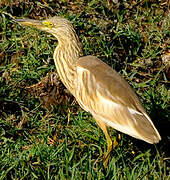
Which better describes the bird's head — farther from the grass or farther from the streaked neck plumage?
the grass

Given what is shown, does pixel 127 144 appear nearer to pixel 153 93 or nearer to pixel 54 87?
pixel 153 93

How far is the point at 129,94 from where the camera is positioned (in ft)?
11.5

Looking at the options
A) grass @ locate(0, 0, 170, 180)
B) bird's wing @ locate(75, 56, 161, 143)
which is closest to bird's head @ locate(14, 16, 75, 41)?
bird's wing @ locate(75, 56, 161, 143)

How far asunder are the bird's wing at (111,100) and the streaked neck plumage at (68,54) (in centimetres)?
9

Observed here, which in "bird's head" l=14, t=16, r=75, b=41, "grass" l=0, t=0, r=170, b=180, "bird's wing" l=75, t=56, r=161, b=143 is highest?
"bird's head" l=14, t=16, r=75, b=41

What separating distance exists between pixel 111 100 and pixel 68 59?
53 centimetres

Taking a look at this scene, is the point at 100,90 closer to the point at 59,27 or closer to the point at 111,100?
the point at 111,100

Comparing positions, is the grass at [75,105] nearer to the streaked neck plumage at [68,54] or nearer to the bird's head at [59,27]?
the streaked neck plumage at [68,54]

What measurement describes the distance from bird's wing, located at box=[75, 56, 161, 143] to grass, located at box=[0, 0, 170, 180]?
0.20m

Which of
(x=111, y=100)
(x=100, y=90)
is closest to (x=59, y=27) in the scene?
(x=100, y=90)

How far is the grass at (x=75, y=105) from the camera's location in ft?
11.0

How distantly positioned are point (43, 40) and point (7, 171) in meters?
1.72

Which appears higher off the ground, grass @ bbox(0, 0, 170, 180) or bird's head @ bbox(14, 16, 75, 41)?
bird's head @ bbox(14, 16, 75, 41)

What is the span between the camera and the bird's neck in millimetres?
3819
